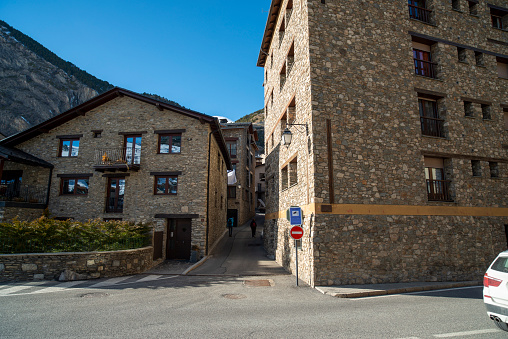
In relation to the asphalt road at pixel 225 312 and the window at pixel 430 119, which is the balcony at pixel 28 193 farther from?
the window at pixel 430 119

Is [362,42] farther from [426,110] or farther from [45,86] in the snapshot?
[45,86]

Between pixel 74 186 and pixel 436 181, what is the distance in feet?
65.6

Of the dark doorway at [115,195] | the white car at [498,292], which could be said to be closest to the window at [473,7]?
the white car at [498,292]

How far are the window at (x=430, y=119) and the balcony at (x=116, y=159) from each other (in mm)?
15376

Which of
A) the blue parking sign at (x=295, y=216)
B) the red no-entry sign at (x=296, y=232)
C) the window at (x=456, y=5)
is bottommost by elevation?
the red no-entry sign at (x=296, y=232)

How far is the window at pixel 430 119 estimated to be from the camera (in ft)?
42.8

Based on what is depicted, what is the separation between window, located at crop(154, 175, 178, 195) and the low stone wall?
5.21 m

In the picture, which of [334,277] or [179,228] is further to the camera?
[179,228]

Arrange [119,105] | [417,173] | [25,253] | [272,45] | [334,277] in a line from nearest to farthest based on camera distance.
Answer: [334,277]
[25,253]
[417,173]
[119,105]
[272,45]

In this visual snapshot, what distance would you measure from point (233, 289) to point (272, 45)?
53.2ft

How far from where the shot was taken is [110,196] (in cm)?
1730

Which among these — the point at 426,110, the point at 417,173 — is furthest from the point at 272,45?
the point at 417,173

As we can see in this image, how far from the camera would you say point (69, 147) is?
18344 mm

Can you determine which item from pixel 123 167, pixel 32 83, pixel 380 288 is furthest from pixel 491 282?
pixel 32 83
